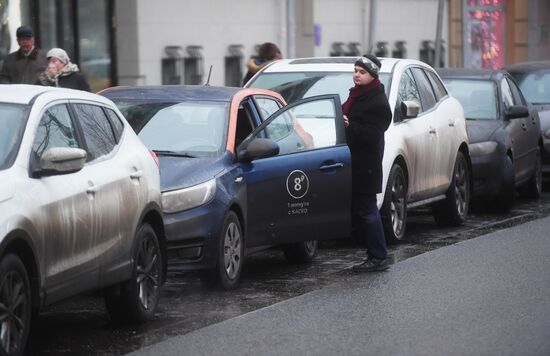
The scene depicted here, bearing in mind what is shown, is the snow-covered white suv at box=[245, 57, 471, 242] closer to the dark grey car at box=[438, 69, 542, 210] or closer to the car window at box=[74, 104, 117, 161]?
the dark grey car at box=[438, 69, 542, 210]

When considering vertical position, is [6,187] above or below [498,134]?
above

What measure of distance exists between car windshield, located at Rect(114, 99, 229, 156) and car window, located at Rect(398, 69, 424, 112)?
314 cm

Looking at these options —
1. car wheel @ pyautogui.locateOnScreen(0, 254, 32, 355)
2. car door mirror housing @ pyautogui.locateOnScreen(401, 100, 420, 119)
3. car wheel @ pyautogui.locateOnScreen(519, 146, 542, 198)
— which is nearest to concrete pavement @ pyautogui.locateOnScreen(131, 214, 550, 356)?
car wheel @ pyautogui.locateOnScreen(0, 254, 32, 355)

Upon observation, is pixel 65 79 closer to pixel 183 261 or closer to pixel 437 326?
pixel 183 261

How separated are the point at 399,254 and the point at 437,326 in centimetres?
431

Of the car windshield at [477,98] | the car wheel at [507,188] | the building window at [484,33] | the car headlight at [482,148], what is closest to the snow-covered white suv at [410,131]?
the car headlight at [482,148]

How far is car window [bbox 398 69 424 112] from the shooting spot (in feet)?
50.0

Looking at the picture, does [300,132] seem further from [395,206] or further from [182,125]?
[395,206]

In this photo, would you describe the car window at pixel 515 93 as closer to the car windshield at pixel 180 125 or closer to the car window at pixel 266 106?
the car window at pixel 266 106

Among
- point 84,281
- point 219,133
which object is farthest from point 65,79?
point 84,281

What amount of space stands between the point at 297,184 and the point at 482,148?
563 centimetres

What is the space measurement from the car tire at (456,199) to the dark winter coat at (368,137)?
144 inches

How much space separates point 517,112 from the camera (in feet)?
59.4

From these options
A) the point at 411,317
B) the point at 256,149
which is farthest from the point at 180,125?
the point at 411,317
